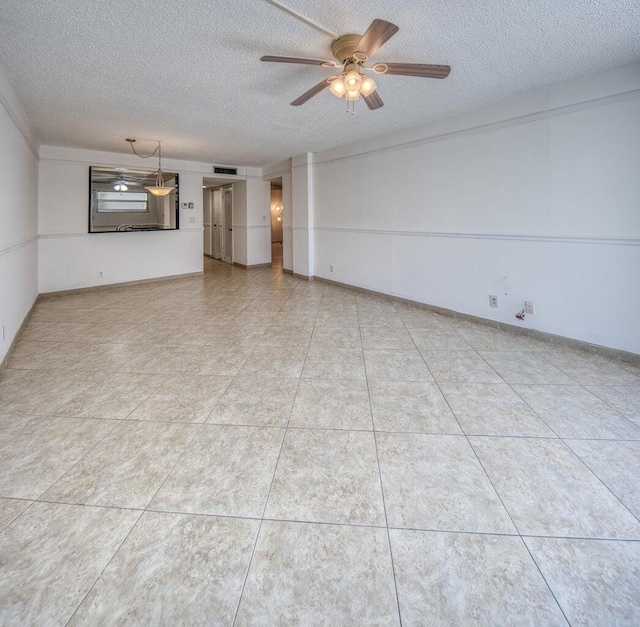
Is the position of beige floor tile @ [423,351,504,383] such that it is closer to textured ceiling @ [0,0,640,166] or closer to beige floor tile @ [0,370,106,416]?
textured ceiling @ [0,0,640,166]

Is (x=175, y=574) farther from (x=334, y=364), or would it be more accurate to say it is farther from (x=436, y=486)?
(x=334, y=364)

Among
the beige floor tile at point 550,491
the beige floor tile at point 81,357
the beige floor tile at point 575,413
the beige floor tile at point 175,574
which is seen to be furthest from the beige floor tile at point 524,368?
the beige floor tile at point 81,357

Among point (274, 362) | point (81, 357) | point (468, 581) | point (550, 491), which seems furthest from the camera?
point (81, 357)

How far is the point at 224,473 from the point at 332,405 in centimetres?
92

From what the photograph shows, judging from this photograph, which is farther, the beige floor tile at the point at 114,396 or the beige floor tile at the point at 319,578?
the beige floor tile at the point at 114,396

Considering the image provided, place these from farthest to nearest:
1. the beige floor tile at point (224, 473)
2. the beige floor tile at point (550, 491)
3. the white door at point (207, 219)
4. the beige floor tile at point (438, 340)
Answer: the white door at point (207, 219)
the beige floor tile at point (438, 340)
the beige floor tile at point (224, 473)
the beige floor tile at point (550, 491)

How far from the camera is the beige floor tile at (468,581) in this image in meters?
1.15

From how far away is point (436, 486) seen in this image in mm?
1742

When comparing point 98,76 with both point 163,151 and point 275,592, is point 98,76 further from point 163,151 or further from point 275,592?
point 275,592

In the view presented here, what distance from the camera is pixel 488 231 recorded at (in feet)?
14.2

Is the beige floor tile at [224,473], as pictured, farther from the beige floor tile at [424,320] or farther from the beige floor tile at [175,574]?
the beige floor tile at [424,320]

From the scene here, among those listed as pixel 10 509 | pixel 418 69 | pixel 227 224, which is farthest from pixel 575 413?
pixel 227 224

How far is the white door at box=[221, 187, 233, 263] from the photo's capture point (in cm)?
983

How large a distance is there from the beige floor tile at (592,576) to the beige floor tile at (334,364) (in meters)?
1.76
